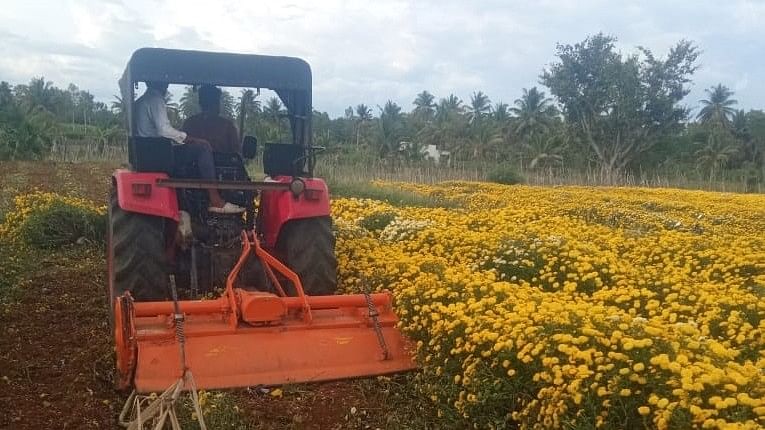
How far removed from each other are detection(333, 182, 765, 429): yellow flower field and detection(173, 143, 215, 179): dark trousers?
62.8 inches

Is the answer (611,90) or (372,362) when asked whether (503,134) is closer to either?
(611,90)

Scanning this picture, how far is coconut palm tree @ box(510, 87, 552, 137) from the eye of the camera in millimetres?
56406

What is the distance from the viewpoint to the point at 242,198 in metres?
6.96

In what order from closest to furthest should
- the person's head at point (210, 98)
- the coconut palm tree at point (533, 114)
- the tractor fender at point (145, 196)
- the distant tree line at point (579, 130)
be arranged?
the tractor fender at point (145, 196) < the person's head at point (210, 98) < the distant tree line at point (579, 130) < the coconut palm tree at point (533, 114)

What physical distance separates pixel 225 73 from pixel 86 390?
9.26 ft

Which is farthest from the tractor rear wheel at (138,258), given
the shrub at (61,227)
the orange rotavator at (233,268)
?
the shrub at (61,227)

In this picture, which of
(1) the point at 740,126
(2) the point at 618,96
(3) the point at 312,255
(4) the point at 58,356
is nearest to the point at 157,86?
(3) the point at 312,255

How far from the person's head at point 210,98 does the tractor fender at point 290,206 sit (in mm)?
873

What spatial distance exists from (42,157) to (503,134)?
105 ft

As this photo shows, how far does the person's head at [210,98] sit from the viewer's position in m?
6.95

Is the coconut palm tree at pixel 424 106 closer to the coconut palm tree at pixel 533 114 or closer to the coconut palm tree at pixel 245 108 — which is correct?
the coconut palm tree at pixel 533 114

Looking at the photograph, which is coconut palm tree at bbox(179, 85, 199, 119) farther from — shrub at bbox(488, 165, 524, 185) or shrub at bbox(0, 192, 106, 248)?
shrub at bbox(488, 165, 524, 185)

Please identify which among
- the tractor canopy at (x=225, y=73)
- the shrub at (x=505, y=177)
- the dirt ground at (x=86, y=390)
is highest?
the tractor canopy at (x=225, y=73)

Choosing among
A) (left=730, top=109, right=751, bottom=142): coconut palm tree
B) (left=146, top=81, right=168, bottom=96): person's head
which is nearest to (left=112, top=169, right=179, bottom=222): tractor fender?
(left=146, top=81, right=168, bottom=96): person's head
